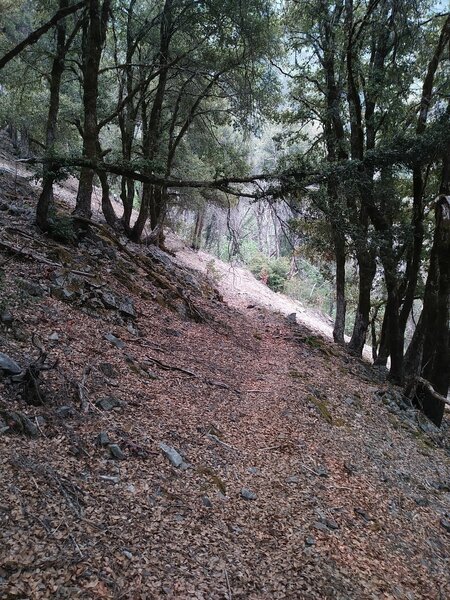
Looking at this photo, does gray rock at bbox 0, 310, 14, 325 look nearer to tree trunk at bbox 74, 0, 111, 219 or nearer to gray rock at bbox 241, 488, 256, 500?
gray rock at bbox 241, 488, 256, 500

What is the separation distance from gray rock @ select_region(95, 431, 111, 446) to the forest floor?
0.12 feet

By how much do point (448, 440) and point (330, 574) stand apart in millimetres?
6563

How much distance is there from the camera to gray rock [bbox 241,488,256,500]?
398cm

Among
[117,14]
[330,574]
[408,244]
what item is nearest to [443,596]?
[330,574]

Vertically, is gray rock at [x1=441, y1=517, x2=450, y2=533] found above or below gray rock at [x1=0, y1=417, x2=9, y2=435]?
below

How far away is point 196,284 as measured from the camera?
42.4 feet

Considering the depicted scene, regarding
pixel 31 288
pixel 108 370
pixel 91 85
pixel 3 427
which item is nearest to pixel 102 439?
pixel 3 427

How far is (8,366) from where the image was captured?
3941mm

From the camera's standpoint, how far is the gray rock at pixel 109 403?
435 centimetres

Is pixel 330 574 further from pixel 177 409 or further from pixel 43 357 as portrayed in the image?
pixel 43 357

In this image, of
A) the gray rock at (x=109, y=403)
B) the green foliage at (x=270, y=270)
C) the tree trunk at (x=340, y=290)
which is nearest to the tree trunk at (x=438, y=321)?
the tree trunk at (x=340, y=290)

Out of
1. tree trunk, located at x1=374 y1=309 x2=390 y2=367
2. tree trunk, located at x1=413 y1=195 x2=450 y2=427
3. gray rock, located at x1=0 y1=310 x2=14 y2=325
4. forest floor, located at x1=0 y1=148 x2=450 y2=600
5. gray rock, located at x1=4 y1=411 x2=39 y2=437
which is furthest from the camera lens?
tree trunk, located at x1=374 y1=309 x2=390 y2=367

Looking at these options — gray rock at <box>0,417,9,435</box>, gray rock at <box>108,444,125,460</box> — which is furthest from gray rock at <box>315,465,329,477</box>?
gray rock at <box>0,417,9,435</box>

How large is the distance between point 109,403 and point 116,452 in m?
0.79
